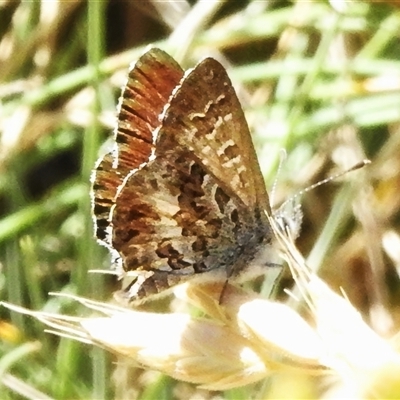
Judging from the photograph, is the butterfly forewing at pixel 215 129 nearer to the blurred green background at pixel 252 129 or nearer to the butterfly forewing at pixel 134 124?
the butterfly forewing at pixel 134 124

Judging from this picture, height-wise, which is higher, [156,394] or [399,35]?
[399,35]

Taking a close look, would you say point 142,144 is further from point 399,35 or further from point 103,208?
point 399,35

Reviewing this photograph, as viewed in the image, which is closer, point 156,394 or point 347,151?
point 156,394

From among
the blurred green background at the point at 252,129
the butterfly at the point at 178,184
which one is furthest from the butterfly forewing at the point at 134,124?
the blurred green background at the point at 252,129

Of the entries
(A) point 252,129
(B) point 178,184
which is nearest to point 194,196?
(B) point 178,184

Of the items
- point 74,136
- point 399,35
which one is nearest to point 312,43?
point 399,35

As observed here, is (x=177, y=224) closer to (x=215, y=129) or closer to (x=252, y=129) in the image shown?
(x=215, y=129)
